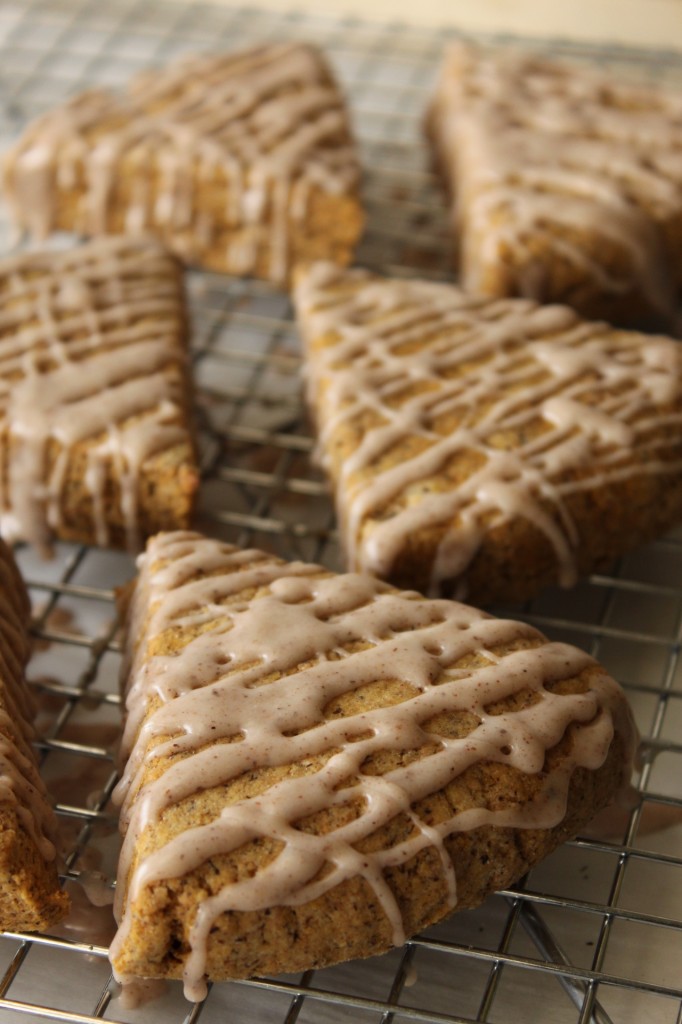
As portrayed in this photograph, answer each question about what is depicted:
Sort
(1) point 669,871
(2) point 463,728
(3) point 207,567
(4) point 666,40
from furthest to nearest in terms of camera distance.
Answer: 1. (4) point 666,40
2. (3) point 207,567
3. (1) point 669,871
4. (2) point 463,728

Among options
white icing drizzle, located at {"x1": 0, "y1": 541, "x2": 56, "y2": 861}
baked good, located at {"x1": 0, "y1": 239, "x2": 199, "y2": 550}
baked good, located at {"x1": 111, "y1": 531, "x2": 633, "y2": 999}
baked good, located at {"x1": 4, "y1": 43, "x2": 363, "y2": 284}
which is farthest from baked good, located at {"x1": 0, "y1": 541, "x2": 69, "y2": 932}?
baked good, located at {"x1": 4, "y1": 43, "x2": 363, "y2": 284}

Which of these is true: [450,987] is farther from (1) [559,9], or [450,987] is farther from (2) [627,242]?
(1) [559,9]

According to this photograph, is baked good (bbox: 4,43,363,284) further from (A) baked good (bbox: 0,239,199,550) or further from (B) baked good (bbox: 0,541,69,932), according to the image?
(B) baked good (bbox: 0,541,69,932)

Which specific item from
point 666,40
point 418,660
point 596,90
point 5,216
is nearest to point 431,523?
point 418,660

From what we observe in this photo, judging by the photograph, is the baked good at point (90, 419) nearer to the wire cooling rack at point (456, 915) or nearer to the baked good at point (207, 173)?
the wire cooling rack at point (456, 915)

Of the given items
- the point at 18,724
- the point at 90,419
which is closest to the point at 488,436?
the point at 90,419

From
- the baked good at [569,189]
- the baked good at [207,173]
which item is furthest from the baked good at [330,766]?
the baked good at [207,173]

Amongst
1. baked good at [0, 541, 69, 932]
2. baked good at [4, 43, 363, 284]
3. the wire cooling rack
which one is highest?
baked good at [4, 43, 363, 284]
